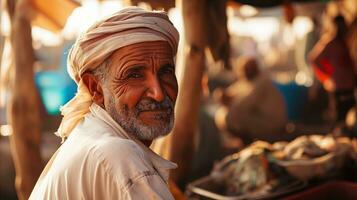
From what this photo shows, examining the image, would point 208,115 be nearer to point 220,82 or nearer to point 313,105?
point 313,105

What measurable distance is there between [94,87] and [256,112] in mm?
5438

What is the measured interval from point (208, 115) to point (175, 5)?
3407 mm

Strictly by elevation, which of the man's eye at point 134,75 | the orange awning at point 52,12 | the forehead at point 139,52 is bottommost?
the man's eye at point 134,75

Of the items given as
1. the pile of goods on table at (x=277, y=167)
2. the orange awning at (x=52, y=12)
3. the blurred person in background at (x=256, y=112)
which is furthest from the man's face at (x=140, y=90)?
the blurred person in background at (x=256, y=112)

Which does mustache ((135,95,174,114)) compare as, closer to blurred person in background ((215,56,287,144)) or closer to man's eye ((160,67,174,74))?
man's eye ((160,67,174,74))

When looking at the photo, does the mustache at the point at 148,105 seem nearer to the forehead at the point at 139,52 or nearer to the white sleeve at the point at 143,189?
the forehead at the point at 139,52

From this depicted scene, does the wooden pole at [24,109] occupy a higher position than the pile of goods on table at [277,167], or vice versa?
the wooden pole at [24,109]

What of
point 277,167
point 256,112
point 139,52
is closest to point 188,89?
point 277,167

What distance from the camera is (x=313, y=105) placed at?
9844 millimetres

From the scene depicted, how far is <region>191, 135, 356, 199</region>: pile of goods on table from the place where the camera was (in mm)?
3984

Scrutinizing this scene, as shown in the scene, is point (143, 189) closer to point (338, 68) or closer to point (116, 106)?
point (116, 106)

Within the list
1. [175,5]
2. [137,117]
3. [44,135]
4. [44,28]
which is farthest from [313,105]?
[137,117]

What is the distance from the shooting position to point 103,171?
164cm

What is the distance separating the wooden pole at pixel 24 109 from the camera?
443 centimetres
